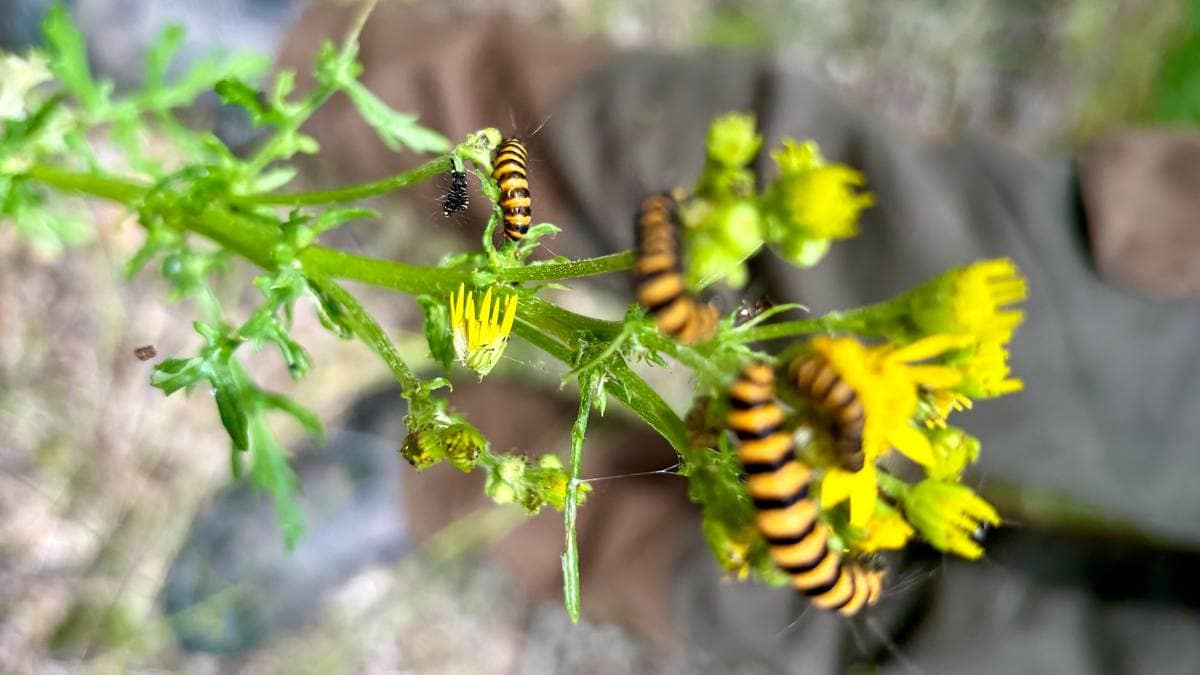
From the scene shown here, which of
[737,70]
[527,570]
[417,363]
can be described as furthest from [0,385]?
[737,70]

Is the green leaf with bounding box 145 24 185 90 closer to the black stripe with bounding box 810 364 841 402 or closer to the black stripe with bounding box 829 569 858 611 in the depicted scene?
the black stripe with bounding box 810 364 841 402

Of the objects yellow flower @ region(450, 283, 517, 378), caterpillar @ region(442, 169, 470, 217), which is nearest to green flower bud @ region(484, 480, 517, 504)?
yellow flower @ region(450, 283, 517, 378)

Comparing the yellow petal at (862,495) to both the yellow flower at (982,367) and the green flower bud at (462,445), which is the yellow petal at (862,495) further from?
the green flower bud at (462,445)

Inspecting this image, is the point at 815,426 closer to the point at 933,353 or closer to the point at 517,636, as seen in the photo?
the point at 933,353

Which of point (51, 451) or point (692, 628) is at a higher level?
point (51, 451)

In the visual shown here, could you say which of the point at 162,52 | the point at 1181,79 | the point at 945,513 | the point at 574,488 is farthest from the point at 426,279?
the point at 1181,79

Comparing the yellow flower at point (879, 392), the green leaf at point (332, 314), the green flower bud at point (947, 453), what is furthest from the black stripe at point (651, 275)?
the green leaf at point (332, 314)
